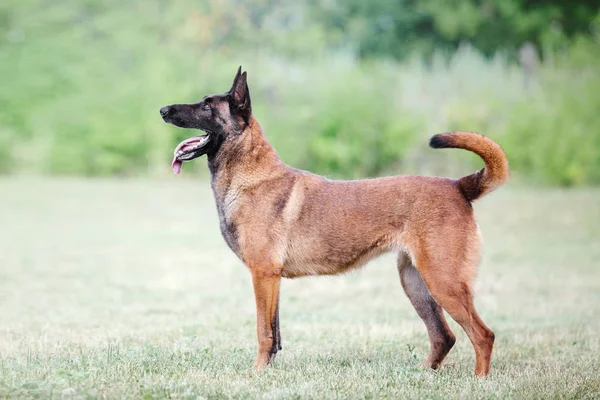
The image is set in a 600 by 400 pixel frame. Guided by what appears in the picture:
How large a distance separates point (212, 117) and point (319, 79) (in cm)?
2483

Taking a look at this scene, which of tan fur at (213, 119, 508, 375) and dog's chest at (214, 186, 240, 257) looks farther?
dog's chest at (214, 186, 240, 257)

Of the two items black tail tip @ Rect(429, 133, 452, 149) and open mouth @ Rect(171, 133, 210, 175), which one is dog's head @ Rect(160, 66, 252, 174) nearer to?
open mouth @ Rect(171, 133, 210, 175)

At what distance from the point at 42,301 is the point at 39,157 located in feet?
69.4

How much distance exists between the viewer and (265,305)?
585cm

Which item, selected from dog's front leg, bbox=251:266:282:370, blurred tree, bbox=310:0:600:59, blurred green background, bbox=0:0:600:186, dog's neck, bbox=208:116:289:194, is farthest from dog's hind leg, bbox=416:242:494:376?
blurred tree, bbox=310:0:600:59

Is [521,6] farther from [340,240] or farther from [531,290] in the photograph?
[340,240]

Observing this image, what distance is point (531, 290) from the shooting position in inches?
452

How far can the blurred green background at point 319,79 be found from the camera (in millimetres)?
26938

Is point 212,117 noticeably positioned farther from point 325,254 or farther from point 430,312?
point 430,312

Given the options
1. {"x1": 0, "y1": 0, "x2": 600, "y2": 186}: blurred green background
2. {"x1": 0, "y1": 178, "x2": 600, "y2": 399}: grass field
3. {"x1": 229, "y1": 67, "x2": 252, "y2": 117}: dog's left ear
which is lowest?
{"x1": 0, "y1": 178, "x2": 600, "y2": 399}: grass field

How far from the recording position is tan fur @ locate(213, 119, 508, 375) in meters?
5.75

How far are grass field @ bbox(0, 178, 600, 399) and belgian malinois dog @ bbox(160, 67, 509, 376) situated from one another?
571 mm

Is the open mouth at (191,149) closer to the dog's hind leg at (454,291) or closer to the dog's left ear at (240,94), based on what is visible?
the dog's left ear at (240,94)

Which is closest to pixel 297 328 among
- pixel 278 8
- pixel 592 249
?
pixel 592 249
